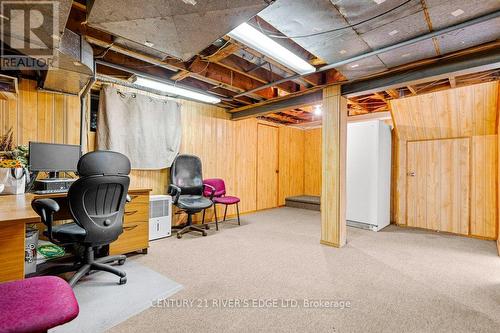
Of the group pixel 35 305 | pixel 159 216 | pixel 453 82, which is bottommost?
pixel 159 216

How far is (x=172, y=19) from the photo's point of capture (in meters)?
1.73

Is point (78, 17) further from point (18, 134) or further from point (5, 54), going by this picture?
point (18, 134)

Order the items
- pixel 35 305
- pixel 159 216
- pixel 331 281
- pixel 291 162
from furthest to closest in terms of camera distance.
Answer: pixel 291 162
pixel 159 216
pixel 331 281
pixel 35 305

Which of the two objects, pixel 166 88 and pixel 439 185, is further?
pixel 439 185

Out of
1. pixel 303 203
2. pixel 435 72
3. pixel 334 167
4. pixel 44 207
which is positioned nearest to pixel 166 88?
pixel 44 207

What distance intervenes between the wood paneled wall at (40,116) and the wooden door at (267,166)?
372cm

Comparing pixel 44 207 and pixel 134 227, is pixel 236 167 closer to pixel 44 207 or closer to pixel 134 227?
pixel 134 227

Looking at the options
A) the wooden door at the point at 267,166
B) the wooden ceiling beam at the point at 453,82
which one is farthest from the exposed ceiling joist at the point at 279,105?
the wooden ceiling beam at the point at 453,82

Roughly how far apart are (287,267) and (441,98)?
11.9 feet

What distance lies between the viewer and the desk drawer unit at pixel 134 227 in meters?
2.84

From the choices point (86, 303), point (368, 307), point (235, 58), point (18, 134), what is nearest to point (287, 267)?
point (368, 307)

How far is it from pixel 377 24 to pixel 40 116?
377 centimetres

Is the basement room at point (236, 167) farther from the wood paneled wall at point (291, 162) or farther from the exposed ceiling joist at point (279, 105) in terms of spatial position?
the wood paneled wall at point (291, 162)

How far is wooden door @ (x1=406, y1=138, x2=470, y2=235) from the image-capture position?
407 centimetres
